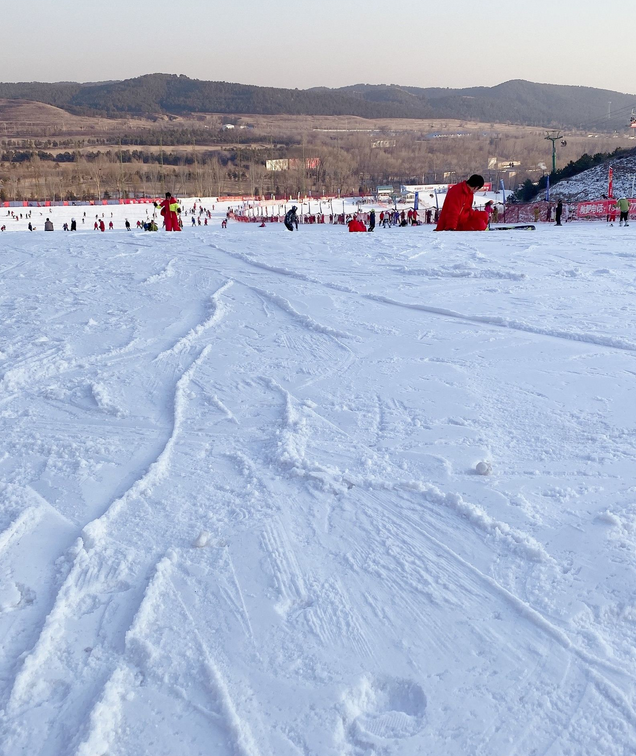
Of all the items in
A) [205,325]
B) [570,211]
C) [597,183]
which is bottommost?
[597,183]

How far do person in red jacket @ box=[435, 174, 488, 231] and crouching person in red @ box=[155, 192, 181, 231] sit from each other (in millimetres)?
9304

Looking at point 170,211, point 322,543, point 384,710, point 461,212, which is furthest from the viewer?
point 170,211

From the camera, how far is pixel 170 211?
780 inches

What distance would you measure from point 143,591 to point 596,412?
8.56ft

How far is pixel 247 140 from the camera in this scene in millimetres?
177750

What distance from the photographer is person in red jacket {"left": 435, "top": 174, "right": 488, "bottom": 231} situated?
11.1m

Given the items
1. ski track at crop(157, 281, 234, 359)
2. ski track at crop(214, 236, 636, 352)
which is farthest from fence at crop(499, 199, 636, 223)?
ski track at crop(157, 281, 234, 359)

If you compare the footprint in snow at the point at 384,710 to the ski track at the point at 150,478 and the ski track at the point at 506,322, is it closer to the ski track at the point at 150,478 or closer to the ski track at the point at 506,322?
the ski track at the point at 150,478

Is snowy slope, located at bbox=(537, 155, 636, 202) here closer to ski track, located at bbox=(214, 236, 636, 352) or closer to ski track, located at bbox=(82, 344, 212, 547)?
ski track, located at bbox=(214, 236, 636, 352)

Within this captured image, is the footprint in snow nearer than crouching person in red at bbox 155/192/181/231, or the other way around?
the footprint in snow

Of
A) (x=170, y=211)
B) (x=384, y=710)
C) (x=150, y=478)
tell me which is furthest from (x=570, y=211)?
(x=384, y=710)

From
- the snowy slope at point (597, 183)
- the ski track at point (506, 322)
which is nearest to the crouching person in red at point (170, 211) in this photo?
the ski track at point (506, 322)

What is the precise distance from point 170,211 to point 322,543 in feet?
60.1

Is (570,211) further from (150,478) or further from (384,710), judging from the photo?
(384,710)
